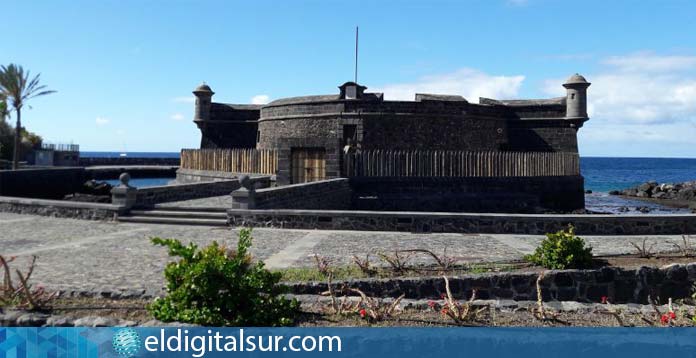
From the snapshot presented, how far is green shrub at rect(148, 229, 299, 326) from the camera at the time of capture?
537cm

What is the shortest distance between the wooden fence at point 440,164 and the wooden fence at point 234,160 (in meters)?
4.10

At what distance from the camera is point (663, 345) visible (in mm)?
5508

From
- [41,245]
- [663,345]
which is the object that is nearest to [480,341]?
[663,345]

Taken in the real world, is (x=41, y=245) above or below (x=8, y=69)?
below

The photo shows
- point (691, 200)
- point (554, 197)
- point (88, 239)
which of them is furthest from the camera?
point (691, 200)

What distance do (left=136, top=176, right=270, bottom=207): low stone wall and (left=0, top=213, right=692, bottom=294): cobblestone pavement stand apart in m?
1.95

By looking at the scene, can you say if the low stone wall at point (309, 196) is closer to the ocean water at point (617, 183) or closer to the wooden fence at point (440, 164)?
the wooden fence at point (440, 164)

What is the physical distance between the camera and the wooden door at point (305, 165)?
75.4ft

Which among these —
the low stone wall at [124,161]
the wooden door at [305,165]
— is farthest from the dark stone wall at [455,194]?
the low stone wall at [124,161]

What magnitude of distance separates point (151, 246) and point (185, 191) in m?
8.09

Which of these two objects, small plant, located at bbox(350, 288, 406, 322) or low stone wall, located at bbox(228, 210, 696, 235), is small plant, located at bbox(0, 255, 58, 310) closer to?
small plant, located at bbox(350, 288, 406, 322)

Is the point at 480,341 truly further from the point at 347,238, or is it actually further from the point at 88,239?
the point at 88,239

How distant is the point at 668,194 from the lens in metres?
46.3

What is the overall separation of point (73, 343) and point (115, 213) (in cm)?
1069
